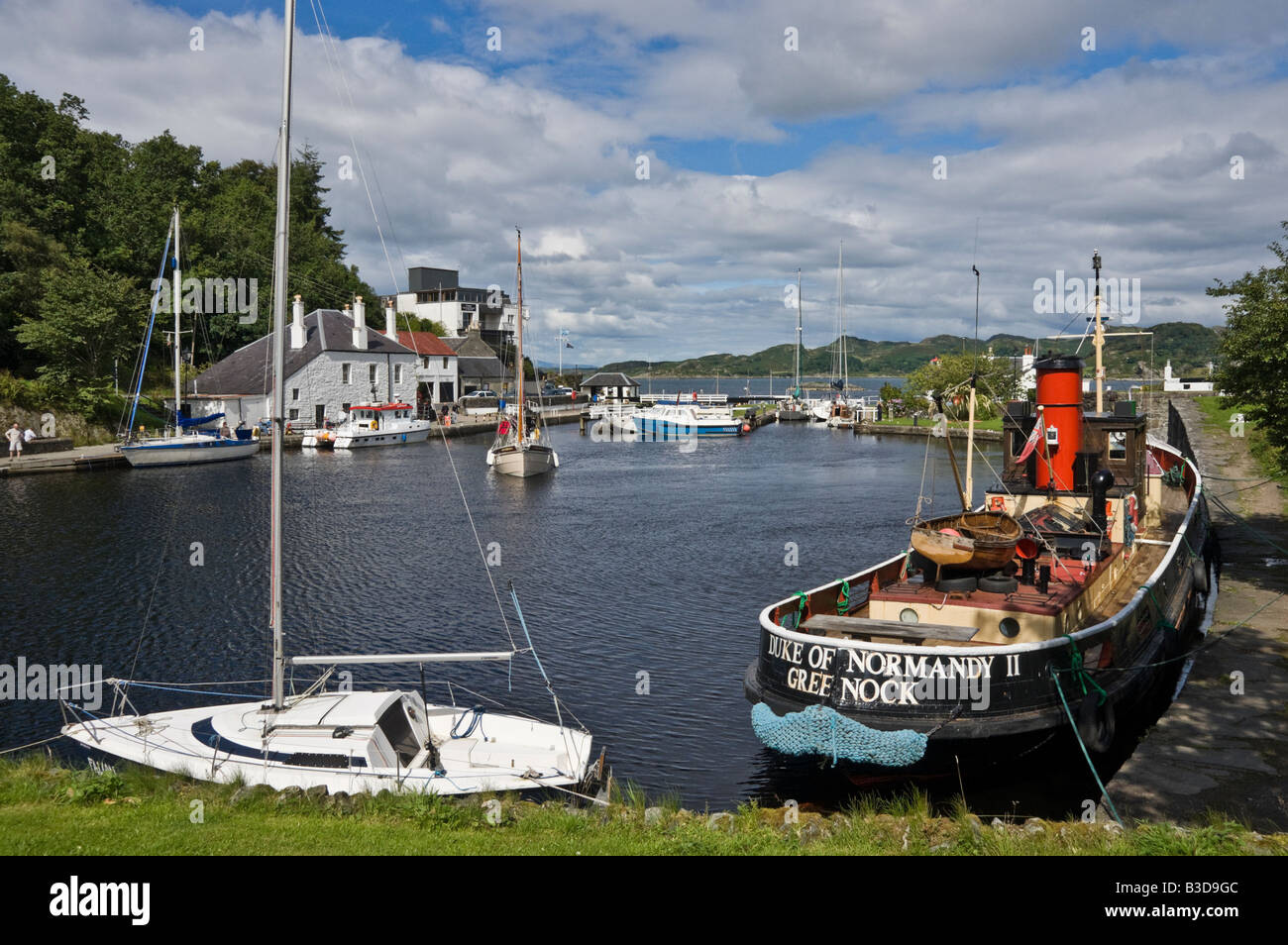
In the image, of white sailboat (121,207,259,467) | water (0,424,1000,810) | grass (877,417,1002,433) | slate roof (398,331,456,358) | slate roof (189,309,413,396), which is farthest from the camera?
slate roof (398,331,456,358)

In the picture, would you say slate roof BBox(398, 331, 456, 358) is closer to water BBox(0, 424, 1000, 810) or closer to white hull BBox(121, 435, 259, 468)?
white hull BBox(121, 435, 259, 468)

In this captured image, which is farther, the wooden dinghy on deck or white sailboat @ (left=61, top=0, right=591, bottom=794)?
the wooden dinghy on deck

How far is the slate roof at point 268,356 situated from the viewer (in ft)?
251

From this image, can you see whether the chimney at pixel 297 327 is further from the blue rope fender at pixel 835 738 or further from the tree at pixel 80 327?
the blue rope fender at pixel 835 738

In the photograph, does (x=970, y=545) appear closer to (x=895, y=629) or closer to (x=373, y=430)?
(x=895, y=629)

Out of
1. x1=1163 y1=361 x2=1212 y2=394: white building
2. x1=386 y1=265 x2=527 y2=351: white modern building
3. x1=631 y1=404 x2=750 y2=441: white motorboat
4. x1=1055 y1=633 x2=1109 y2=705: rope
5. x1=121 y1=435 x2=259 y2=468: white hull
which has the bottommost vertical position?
x1=1055 y1=633 x2=1109 y2=705: rope

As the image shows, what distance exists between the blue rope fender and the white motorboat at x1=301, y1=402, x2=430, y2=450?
67.4 metres

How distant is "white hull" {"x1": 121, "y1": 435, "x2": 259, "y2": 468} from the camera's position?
57500 millimetres

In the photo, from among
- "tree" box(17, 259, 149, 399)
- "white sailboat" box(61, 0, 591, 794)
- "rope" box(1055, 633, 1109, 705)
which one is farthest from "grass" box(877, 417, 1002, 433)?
"white sailboat" box(61, 0, 591, 794)

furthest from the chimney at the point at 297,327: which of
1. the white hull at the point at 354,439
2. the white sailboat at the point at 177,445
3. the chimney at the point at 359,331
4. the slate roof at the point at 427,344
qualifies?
the slate roof at the point at 427,344

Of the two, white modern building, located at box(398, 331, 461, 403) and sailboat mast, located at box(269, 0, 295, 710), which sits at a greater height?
white modern building, located at box(398, 331, 461, 403)

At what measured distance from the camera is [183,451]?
2367 inches

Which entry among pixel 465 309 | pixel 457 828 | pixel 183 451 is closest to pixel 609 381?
pixel 465 309
